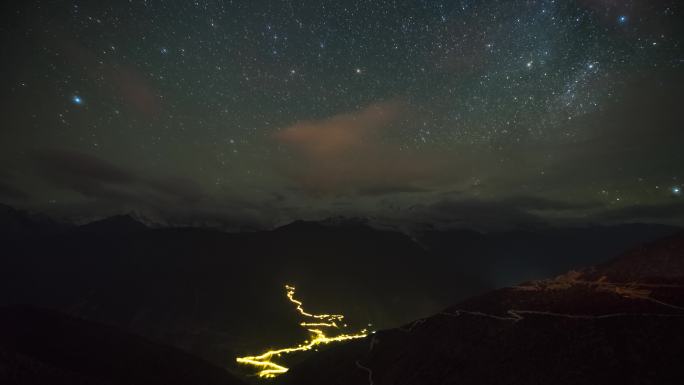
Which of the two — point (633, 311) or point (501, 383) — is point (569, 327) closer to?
point (633, 311)

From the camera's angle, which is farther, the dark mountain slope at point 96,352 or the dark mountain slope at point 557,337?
the dark mountain slope at point 96,352

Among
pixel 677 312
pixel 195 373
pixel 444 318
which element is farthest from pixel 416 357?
pixel 195 373

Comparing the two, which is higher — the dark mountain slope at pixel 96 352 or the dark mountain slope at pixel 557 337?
the dark mountain slope at pixel 557 337

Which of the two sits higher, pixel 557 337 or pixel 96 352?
pixel 557 337

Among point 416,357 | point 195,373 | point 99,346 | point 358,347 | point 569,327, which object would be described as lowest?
point 195,373
